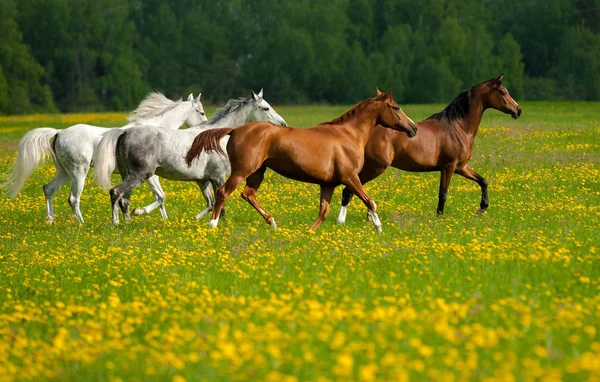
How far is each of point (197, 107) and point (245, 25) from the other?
3866 inches

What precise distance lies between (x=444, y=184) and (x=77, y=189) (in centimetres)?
561

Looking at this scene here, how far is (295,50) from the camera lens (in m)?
99.6

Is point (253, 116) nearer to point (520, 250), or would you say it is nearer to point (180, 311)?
point (520, 250)

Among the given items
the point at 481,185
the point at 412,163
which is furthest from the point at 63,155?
the point at 481,185

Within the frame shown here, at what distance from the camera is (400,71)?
308 ft

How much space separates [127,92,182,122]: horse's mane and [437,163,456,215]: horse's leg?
4617 millimetres

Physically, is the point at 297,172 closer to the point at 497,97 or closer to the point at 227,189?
the point at 227,189

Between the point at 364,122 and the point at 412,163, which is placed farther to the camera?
the point at 412,163

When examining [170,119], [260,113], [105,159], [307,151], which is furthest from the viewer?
[170,119]

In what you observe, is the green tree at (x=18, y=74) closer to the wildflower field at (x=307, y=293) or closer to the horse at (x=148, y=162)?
the wildflower field at (x=307, y=293)

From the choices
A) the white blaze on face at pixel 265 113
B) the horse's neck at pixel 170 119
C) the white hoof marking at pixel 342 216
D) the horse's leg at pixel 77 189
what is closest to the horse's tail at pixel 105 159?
the horse's leg at pixel 77 189

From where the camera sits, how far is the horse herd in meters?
11.8

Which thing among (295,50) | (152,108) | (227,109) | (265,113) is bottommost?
(295,50)

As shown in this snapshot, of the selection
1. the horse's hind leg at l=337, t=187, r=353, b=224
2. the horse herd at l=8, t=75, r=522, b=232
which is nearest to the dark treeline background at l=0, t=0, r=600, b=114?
the horse herd at l=8, t=75, r=522, b=232
